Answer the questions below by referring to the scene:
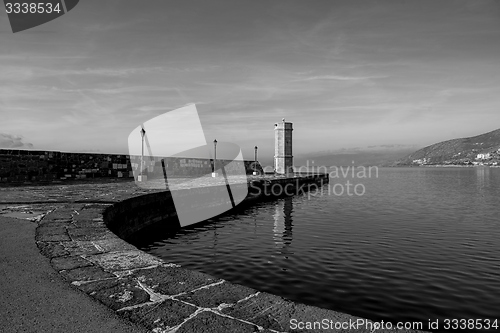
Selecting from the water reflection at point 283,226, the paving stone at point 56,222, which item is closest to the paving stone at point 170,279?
the paving stone at point 56,222

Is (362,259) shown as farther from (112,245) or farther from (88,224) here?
(88,224)

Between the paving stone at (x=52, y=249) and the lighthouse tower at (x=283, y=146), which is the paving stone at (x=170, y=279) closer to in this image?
the paving stone at (x=52, y=249)

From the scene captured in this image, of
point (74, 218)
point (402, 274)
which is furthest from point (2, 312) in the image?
point (402, 274)

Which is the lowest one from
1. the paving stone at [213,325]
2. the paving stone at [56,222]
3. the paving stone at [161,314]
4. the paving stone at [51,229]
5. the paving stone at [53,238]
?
the paving stone at [213,325]

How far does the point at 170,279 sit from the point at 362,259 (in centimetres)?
621

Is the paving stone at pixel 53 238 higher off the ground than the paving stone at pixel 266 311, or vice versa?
the paving stone at pixel 53 238

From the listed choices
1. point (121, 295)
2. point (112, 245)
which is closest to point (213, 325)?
point (121, 295)

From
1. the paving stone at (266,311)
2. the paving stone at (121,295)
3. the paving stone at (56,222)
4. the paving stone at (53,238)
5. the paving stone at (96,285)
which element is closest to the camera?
the paving stone at (266,311)

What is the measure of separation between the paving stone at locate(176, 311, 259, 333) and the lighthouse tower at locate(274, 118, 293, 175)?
31.0 meters

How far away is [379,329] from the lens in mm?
2285

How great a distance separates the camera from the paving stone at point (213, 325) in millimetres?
2297

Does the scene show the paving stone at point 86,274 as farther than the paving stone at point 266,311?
Yes

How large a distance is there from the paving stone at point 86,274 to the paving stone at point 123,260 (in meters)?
0.12

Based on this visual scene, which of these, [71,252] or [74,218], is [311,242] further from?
[71,252]
